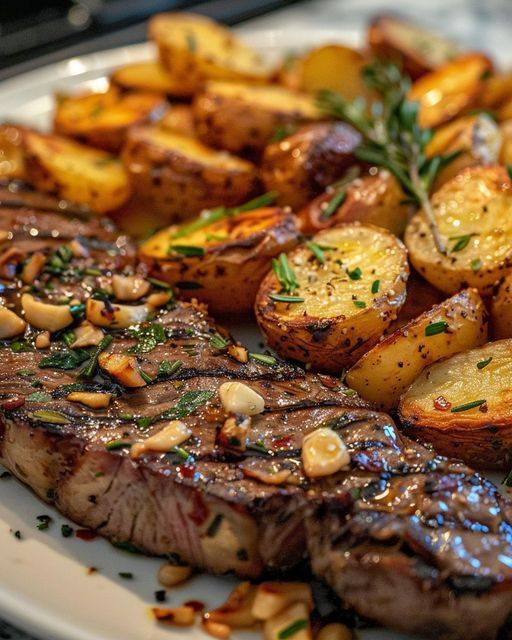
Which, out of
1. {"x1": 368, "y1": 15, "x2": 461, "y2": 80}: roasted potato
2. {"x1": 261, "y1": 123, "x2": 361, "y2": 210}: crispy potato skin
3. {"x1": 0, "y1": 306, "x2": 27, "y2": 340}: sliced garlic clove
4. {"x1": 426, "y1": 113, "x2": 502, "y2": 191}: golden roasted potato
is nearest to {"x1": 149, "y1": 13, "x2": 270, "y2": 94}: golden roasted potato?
{"x1": 368, "y1": 15, "x2": 461, "y2": 80}: roasted potato

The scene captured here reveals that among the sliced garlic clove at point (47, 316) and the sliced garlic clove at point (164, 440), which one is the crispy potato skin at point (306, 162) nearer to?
A: the sliced garlic clove at point (47, 316)

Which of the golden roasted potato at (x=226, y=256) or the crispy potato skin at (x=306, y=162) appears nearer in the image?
the golden roasted potato at (x=226, y=256)

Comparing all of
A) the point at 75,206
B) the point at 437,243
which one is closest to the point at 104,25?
the point at 75,206

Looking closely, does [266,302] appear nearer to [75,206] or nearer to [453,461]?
[453,461]

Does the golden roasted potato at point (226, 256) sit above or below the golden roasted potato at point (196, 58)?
below

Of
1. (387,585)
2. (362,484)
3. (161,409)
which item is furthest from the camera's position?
(161,409)

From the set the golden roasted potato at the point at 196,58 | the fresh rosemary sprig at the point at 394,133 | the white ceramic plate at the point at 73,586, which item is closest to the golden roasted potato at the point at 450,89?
Result: the fresh rosemary sprig at the point at 394,133
